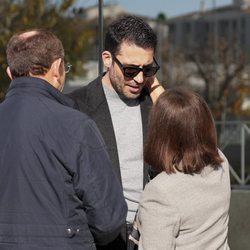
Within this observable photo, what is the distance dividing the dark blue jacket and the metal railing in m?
5.86

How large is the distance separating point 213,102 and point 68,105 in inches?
1315

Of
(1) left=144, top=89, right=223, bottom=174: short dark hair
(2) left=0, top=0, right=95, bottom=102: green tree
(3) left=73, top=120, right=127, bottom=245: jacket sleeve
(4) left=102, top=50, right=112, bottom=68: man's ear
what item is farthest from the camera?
(2) left=0, top=0, right=95, bottom=102: green tree

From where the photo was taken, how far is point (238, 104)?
121 ft

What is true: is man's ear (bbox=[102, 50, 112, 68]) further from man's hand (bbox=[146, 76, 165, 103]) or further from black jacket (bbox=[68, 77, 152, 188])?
man's hand (bbox=[146, 76, 165, 103])

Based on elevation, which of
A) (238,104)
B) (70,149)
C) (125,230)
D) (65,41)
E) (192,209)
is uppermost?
(70,149)

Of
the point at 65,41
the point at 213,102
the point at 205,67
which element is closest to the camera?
the point at 65,41

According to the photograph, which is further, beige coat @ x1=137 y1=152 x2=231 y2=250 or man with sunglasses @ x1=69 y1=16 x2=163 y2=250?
man with sunglasses @ x1=69 y1=16 x2=163 y2=250

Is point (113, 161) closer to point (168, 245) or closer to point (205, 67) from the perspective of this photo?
point (168, 245)

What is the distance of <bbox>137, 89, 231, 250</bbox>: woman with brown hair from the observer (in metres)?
3.18

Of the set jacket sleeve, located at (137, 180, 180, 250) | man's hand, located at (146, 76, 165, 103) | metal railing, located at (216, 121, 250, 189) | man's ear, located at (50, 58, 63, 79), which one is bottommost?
metal railing, located at (216, 121, 250, 189)

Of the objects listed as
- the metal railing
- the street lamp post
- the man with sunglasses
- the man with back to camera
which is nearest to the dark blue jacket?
the man with back to camera

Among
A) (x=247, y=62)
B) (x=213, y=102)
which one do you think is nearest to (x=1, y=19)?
(x=213, y=102)

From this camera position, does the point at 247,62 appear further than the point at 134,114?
Yes

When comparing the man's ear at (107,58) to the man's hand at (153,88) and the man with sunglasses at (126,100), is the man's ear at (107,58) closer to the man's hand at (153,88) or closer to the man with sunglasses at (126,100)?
the man with sunglasses at (126,100)
